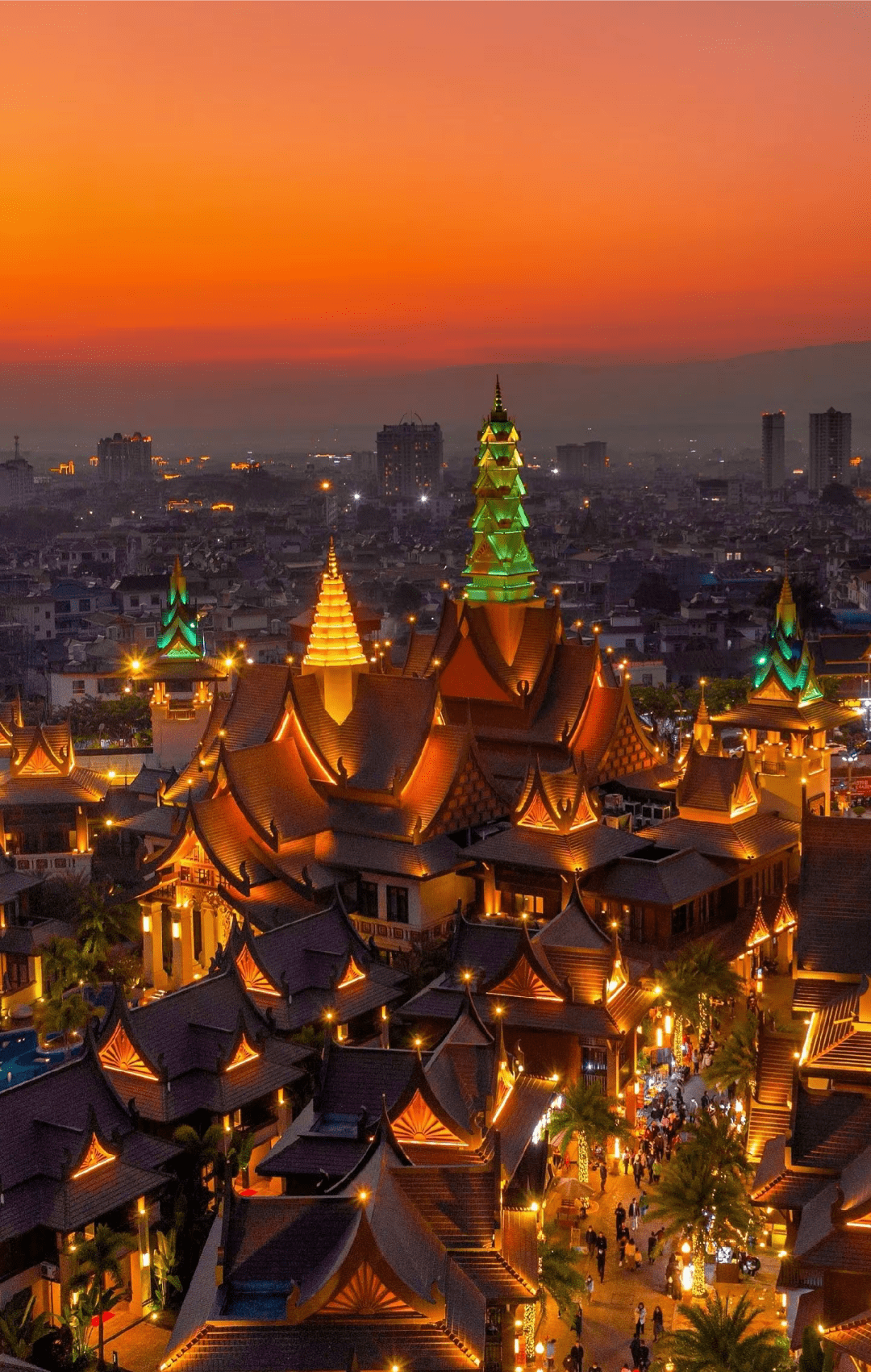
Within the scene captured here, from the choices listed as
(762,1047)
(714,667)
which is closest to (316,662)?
(762,1047)

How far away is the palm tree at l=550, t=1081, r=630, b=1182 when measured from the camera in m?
30.0

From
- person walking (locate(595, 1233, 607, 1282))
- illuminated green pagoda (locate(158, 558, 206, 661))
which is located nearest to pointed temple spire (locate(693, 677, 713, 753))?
illuminated green pagoda (locate(158, 558, 206, 661))

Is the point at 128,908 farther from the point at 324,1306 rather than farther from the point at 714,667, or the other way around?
the point at 714,667

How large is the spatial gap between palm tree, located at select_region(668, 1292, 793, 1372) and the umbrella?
7.80 metres

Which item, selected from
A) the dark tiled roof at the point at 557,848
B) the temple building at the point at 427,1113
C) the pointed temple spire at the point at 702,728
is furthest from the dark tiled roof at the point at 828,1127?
the pointed temple spire at the point at 702,728

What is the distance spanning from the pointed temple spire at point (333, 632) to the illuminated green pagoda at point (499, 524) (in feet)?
18.2

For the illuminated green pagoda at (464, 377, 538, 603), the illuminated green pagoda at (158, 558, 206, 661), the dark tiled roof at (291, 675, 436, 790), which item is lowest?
the dark tiled roof at (291, 675, 436, 790)

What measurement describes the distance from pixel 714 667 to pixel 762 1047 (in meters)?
71.7

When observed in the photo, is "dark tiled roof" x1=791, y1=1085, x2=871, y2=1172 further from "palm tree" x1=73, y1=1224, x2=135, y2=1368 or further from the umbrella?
"palm tree" x1=73, y1=1224, x2=135, y2=1368

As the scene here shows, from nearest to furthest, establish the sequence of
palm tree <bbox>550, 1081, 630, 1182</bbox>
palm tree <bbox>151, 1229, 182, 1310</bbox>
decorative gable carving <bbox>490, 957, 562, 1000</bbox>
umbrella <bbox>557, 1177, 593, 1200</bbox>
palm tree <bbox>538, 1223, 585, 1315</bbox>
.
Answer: palm tree <bbox>538, 1223, 585, 1315</bbox>
palm tree <bbox>151, 1229, 182, 1310</bbox>
palm tree <bbox>550, 1081, 630, 1182</bbox>
umbrella <bbox>557, 1177, 593, 1200</bbox>
decorative gable carving <bbox>490, 957, 562, 1000</bbox>

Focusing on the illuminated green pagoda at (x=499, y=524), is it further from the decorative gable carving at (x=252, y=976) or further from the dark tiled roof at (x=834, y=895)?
the dark tiled roof at (x=834, y=895)

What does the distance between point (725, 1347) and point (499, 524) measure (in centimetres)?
3305

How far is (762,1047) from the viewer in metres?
27.5

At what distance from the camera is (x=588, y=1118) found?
98.5 ft
